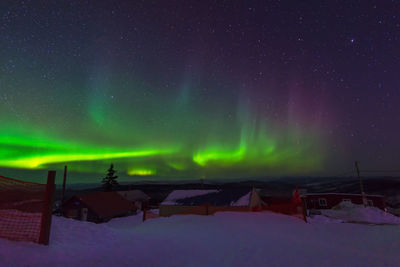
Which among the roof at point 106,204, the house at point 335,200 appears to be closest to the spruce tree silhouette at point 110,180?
the roof at point 106,204

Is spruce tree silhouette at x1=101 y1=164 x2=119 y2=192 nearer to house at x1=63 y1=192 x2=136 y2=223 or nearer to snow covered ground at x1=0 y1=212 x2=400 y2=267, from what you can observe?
house at x1=63 y1=192 x2=136 y2=223

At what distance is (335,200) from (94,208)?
40325 mm

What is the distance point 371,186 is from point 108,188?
356 ft

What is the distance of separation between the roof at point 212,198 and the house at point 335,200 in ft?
80.0

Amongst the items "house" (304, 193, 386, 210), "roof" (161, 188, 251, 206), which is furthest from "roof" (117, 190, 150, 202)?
"house" (304, 193, 386, 210)

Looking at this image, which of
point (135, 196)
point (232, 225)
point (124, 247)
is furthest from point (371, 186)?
point (124, 247)

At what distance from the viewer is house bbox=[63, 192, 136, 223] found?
32906 mm

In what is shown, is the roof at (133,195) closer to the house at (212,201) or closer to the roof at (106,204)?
the roof at (106,204)

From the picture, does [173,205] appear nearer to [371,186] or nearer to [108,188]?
[108,188]

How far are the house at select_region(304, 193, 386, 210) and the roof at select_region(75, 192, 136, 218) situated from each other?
32921mm

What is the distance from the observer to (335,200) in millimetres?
41469

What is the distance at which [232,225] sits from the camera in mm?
12039

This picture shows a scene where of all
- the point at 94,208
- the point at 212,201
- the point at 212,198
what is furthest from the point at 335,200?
the point at 94,208

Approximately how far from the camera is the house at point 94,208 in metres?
32.9
